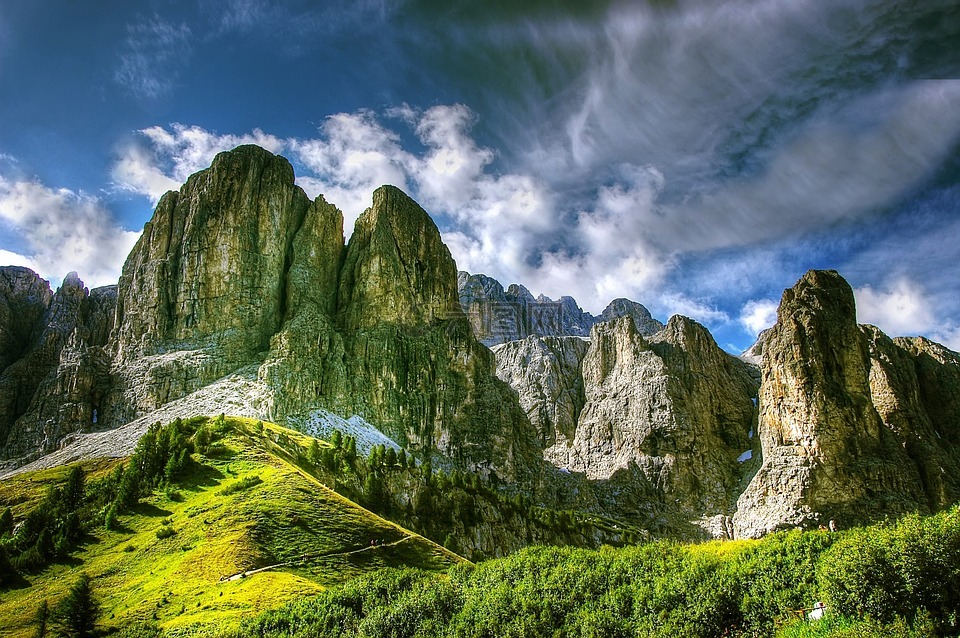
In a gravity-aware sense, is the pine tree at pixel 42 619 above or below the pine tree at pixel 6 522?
below

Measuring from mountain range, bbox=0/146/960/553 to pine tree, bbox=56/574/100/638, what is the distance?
73.5 meters

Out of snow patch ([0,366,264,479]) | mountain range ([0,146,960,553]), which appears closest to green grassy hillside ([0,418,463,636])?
snow patch ([0,366,264,479])

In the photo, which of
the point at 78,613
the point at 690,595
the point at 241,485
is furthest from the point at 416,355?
the point at 690,595

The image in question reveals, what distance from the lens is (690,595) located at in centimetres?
4053

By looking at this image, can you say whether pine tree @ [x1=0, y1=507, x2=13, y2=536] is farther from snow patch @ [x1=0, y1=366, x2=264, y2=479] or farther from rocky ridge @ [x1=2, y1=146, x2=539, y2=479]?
rocky ridge @ [x1=2, y1=146, x2=539, y2=479]

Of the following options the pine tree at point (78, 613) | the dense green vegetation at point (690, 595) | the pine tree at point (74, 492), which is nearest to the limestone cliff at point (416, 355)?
the pine tree at point (74, 492)

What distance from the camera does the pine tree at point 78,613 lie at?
3997 centimetres

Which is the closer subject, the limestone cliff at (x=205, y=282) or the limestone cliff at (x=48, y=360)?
the limestone cliff at (x=48, y=360)

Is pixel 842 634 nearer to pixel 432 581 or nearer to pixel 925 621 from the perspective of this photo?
pixel 925 621

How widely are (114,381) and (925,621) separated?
159398 millimetres

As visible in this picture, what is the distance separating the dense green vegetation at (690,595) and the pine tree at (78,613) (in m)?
11.1

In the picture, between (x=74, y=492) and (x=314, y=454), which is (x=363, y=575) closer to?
(x=74, y=492)

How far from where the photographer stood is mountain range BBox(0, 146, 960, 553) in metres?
131

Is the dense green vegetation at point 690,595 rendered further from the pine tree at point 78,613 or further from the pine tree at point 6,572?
the pine tree at point 6,572
